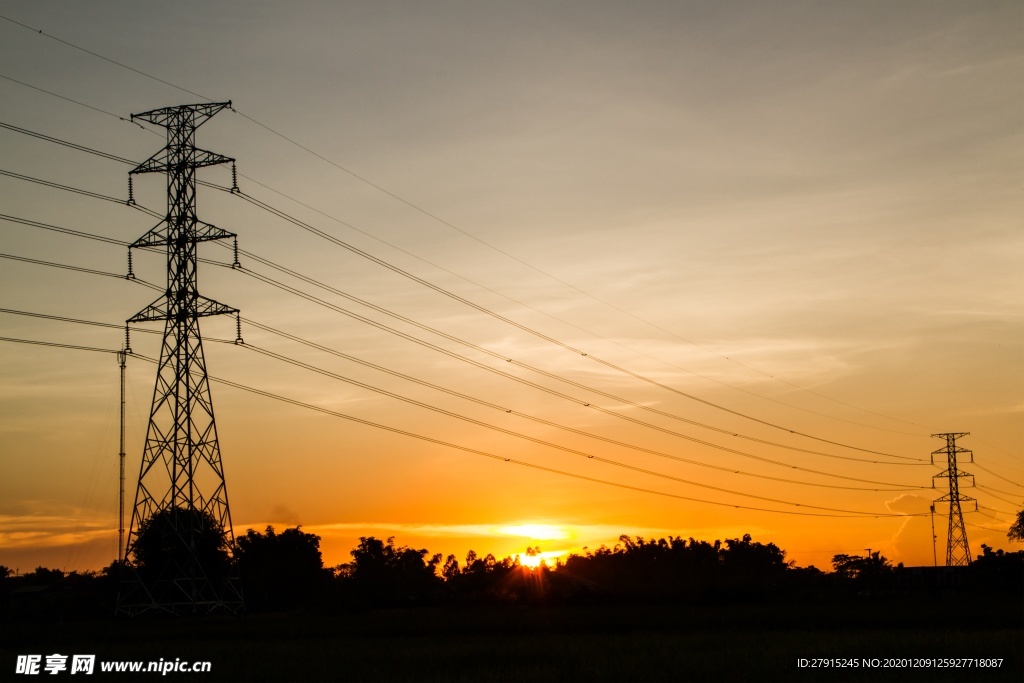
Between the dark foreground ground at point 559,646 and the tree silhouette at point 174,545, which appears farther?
the tree silhouette at point 174,545

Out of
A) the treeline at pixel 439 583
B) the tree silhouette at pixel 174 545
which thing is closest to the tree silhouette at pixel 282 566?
the treeline at pixel 439 583

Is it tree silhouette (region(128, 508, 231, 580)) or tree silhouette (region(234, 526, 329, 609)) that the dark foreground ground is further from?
tree silhouette (region(234, 526, 329, 609))

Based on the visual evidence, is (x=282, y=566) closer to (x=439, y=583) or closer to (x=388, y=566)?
(x=439, y=583)

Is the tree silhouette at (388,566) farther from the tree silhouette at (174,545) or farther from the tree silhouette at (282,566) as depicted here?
the tree silhouette at (174,545)

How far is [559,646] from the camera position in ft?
164

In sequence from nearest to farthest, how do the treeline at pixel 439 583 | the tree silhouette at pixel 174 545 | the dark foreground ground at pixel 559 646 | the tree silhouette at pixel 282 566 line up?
the dark foreground ground at pixel 559 646 < the tree silhouette at pixel 174 545 < the treeline at pixel 439 583 < the tree silhouette at pixel 282 566

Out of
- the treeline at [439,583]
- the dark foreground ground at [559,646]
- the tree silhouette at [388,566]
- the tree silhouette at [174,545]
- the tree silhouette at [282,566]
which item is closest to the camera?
the dark foreground ground at [559,646]

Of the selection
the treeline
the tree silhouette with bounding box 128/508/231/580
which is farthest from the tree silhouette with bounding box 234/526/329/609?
the tree silhouette with bounding box 128/508/231/580

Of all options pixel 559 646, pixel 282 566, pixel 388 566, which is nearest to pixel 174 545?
pixel 559 646

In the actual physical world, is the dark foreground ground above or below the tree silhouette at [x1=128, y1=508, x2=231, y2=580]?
below

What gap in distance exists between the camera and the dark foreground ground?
1534 inches

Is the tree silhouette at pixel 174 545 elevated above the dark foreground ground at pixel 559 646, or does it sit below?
above

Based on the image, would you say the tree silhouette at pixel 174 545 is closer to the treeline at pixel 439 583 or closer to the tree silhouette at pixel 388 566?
the treeline at pixel 439 583

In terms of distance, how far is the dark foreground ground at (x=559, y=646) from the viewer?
39.0 metres
